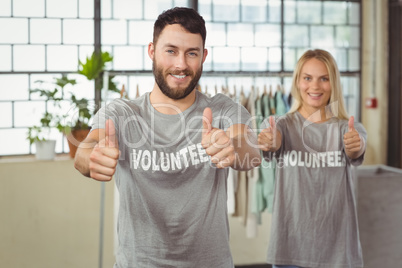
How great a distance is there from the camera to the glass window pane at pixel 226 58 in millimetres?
4551

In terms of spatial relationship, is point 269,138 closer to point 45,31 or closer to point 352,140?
point 352,140

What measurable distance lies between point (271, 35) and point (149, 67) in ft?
3.70

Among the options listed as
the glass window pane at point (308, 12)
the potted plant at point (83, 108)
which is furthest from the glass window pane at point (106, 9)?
the glass window pane at point (308, 12)

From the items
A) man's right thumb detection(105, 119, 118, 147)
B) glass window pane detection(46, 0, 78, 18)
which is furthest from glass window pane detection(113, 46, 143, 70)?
man's right thumb detection(105, 119, 118, 147)

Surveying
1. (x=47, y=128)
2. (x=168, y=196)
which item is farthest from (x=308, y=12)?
(x=168, y=196)

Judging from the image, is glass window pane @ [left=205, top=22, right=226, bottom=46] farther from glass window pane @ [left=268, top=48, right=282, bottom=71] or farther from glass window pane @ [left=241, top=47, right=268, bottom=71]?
glass window pane @ [left=268, top=48, right=282, bottom=71]

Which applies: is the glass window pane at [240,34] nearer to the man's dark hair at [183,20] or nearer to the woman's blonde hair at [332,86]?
the woman's blonde hair at [332,86]

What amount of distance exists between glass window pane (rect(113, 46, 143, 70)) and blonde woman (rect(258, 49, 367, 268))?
2184mm

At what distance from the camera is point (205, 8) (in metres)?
4.47

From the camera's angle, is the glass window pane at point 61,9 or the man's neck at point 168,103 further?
the glass window pane at point 61,9

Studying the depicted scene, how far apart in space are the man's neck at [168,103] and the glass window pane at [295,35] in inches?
124

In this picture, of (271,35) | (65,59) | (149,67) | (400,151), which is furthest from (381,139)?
(65,59)

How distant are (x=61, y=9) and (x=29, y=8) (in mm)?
242

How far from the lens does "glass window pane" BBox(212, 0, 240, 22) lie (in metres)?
4.50
